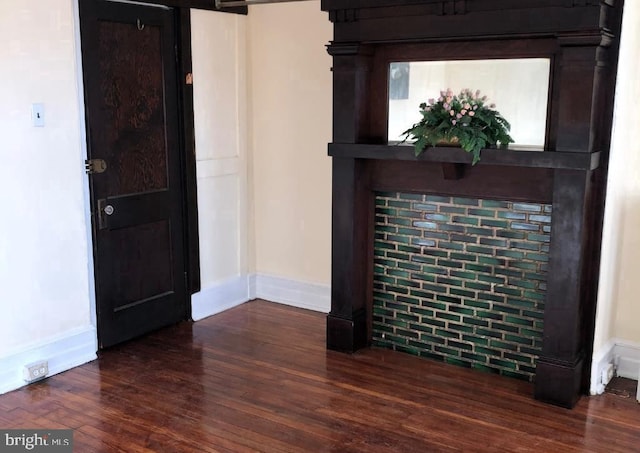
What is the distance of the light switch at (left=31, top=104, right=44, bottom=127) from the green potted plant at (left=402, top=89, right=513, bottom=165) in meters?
2.03

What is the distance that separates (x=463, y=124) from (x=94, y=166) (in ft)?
7.03

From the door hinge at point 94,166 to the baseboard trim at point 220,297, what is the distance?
1.19m

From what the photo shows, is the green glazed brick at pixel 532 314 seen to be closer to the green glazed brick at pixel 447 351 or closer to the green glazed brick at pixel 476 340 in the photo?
the green glazed brick at pixel 476 340

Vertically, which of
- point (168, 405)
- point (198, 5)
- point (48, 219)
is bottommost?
point (168, 405)

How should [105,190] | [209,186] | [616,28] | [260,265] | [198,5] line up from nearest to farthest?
[616,28]
[105,190]
[198,5]
[209,186]
[260,265]

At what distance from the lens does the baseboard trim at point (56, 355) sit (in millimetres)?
3525

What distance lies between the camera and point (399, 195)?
3975 millimetres

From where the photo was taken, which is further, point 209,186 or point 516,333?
point 209,186

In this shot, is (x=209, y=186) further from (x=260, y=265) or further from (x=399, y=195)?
(x=399, y=195)

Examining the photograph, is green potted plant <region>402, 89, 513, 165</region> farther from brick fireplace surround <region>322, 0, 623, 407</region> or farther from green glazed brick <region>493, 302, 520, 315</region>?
green glazed brick <region>493, 302, 520, 315</region>

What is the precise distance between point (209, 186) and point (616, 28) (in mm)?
2781

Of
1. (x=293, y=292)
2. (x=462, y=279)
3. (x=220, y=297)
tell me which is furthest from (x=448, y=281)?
(x=220, y=297)

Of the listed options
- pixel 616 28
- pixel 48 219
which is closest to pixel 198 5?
pixel 48 219

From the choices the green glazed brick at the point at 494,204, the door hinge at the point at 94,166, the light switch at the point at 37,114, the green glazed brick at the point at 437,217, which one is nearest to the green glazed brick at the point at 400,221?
the green glazed brick at the point at 437,217
